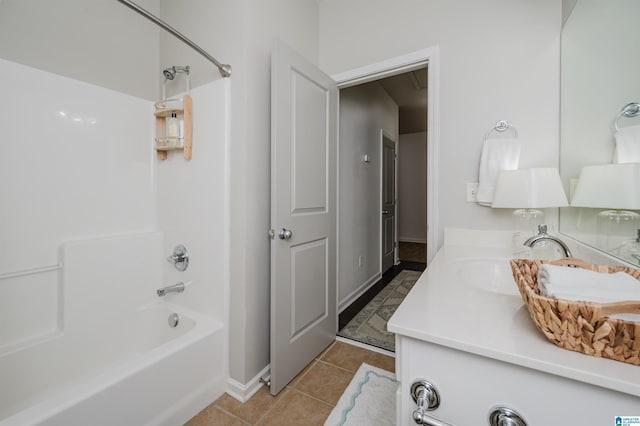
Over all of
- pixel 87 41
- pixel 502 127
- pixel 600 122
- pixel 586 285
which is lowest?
pixel 586 285

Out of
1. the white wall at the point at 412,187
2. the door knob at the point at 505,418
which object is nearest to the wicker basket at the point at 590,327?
the door knob at the point at 505,418

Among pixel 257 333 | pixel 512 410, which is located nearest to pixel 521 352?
pixel 512 410

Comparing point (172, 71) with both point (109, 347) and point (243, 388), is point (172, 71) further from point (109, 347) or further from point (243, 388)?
point (243, 388)

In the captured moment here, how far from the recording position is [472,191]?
1562 millimetres

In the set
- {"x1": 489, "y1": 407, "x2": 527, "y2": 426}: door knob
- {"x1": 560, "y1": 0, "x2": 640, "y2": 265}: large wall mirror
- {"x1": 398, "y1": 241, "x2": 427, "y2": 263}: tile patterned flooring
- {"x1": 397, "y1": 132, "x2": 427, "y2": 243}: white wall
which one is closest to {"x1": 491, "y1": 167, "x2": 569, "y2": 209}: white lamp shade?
{"x1": 560, "y1": 0, "x2": 640, "y2": 265}: large wall mirror

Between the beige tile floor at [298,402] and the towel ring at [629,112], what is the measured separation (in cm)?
163

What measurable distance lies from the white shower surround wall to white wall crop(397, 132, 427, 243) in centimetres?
515

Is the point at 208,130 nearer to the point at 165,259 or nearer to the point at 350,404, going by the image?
the point at 165,259

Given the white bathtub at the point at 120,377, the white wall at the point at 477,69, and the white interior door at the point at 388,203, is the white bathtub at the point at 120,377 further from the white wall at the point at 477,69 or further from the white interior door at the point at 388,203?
the white interior door at the point at 388,203

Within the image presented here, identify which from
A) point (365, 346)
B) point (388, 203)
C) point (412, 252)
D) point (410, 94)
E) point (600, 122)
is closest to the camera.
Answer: point (600, 122)

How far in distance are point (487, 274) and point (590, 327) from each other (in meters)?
0.69

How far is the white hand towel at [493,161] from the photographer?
1.41 meters

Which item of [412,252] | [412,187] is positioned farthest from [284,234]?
[412,187]

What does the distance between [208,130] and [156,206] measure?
75 centimetres
